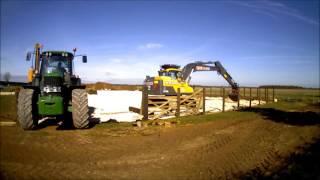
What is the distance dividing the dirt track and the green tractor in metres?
0.73

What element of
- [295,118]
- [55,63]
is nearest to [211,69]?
[295,118]

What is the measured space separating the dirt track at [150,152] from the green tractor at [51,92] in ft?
2.40

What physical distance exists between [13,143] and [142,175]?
4.96 m

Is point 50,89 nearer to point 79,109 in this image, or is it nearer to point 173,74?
point 79,109

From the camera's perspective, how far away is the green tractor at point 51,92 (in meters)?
11.1

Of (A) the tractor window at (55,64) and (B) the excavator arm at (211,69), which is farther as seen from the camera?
(B) the excavator arm at (211,69)

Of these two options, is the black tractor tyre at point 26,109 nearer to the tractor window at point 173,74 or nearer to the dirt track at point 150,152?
the dirt track at point 150,152

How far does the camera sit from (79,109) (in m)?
11.4

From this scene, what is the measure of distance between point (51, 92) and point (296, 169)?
9341mm

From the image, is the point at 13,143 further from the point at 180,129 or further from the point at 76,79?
the point at 180,129

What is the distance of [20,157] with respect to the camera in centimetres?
746

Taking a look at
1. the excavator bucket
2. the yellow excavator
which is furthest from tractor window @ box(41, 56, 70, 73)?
the excavator bucket

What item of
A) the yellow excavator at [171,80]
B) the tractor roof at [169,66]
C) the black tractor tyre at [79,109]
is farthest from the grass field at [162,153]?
the tractor roof at [169,66]

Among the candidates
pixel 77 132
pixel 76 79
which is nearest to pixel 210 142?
pixel 77 132
